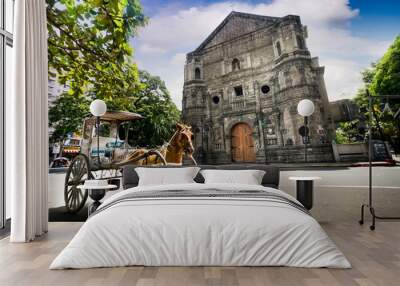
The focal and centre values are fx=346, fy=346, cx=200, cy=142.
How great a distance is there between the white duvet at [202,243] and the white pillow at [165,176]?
1409mm

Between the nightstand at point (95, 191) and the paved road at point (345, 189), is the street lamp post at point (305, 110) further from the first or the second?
the nightstand at point (95, 191)

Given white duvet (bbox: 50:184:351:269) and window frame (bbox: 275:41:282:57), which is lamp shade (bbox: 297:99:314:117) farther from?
white duvet (bbox: 50:184:351:269)

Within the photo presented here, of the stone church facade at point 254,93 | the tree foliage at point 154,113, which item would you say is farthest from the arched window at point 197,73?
the tree foliage at point 154,113

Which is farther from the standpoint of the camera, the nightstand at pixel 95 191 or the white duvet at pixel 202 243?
the nightstand at pixel 95 191

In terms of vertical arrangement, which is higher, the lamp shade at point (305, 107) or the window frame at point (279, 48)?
the window frame at point (279, 48)

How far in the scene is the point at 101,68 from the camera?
171 inches

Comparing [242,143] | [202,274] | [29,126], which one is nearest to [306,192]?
[242,143]

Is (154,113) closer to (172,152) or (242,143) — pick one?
(172,152)

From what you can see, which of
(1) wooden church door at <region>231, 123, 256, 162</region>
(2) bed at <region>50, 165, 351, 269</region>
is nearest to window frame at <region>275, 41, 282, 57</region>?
(1) wooden church door at <region>231, 123, 256, 162</region>

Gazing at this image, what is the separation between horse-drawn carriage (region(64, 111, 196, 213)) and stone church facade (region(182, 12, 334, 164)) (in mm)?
350

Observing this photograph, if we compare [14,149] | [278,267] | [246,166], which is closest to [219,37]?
[246,166]

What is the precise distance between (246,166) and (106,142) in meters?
1.75

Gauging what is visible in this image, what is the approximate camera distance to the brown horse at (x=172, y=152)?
14.2 feet

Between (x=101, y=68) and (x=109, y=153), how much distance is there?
42.2 inches
